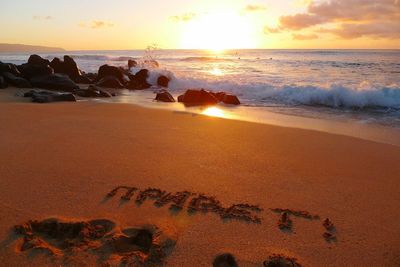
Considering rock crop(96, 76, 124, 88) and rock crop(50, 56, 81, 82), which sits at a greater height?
rock crop(50, 56, 81, 82)

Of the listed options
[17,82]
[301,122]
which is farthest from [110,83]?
[301,122]

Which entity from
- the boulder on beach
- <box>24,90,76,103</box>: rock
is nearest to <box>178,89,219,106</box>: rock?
<box>24,90,76,103</box>: rock

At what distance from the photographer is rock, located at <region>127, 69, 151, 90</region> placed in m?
15.2

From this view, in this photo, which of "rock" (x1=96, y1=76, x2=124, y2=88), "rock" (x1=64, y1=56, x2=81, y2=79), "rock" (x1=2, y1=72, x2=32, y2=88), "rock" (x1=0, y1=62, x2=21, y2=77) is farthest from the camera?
"rock" (x1=64, y1=56, x2=81, y2=79)

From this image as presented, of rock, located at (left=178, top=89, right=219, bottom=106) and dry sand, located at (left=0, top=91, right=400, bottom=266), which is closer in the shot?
dry sand, located at (left=0, top=91, right=400, bottom=266)

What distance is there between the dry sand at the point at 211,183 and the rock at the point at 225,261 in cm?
3

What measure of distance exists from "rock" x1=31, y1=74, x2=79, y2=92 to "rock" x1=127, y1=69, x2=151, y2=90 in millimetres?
2831

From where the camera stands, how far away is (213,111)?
8.63 meters

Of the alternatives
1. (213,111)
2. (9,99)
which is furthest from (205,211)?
(9,99)

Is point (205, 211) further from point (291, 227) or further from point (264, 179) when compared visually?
point (264, 179)

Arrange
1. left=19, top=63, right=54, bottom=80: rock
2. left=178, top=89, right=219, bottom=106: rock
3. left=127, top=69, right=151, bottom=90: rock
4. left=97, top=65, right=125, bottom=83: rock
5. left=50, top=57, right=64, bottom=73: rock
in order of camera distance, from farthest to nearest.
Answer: left=50, top=57, right=64, bottom=73: rock → left=97, top=65, right=125, bottom=83: rock → left=127, top=69, right=151, bottom=90: rock → left=19, top=63, right=54, bottom=80: rock → left=178, top=89, right=219, bottom=106: rock

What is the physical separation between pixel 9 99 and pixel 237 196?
7.60 metres

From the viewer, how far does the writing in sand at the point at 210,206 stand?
2898 millimetres

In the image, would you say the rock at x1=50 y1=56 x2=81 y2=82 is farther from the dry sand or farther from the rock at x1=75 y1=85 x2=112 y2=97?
the dry sand
